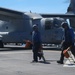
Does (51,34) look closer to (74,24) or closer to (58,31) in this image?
(58,31)

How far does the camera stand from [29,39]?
2891 cm

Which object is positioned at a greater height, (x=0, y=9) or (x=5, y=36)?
(x=0, y=9)

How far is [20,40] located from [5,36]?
74.3 inches

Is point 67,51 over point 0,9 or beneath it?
beneath

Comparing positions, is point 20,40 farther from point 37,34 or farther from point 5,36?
point 37,34

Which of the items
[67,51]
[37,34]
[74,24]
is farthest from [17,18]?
[67,51]

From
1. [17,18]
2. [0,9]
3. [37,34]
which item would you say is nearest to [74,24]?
[17,18]

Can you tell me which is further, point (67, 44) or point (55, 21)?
point (55, 21)

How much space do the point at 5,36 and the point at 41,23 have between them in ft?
14.1

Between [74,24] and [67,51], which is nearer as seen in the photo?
[67,51]

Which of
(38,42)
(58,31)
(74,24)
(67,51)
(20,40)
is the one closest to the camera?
(67,51)

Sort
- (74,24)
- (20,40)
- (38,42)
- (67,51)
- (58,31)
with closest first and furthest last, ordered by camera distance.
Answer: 1. (67,51)
2. (38,42)
3. (58,31)
4. (20,40)
5. (74,24)

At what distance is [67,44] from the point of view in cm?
1373

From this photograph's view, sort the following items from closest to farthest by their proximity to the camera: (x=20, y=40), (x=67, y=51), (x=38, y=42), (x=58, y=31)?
(x=67, y=51)
(x=38, y=42)
(x=58, y=31)
(x=20, y=40)
